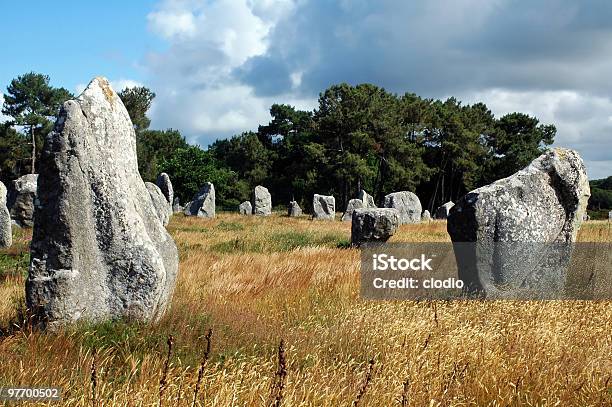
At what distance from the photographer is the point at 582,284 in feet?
32.4

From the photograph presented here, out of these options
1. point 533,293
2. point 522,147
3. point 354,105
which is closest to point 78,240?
point 533,293

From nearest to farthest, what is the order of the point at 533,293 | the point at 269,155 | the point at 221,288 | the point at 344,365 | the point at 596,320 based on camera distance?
the point at 344,365
the point at 596,320
the point at 221,288
the point at 533,293
the point at 269,155

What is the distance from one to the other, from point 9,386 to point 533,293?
8.10 meters

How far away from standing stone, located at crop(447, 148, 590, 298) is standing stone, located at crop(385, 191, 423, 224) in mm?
22049

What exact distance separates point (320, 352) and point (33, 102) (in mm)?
57171

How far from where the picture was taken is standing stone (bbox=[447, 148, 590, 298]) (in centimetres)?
943

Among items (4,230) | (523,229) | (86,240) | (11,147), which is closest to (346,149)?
(11,147)

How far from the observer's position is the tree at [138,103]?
198 ft

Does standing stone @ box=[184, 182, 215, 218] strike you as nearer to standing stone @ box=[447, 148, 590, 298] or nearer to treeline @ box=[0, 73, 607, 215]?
treeline @ box=[0, 73, 607, 215]

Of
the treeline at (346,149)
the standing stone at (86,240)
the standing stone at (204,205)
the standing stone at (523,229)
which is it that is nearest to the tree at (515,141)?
the treeline at (346,149)

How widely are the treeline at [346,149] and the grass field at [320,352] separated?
45.6 meters

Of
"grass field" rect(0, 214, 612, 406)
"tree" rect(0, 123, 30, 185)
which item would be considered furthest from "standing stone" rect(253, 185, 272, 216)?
"grass field" rect(0, 214, 612, 406)

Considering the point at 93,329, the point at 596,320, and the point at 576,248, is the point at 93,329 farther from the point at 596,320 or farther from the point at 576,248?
the point at 576,248

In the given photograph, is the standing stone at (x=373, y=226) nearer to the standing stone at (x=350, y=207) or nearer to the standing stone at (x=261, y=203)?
the standing stone at (x=350, y=207)
